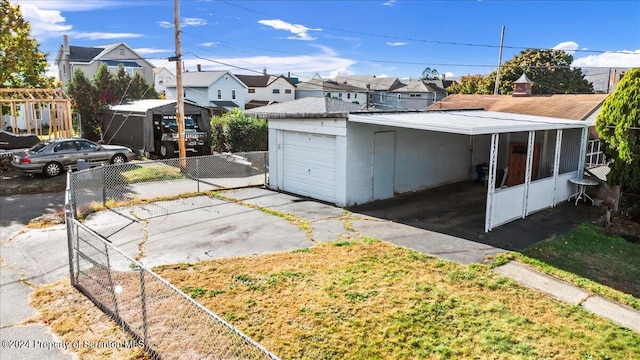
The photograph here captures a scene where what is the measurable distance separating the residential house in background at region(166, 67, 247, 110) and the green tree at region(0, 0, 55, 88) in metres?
23.3

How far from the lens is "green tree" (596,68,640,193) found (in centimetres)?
1194

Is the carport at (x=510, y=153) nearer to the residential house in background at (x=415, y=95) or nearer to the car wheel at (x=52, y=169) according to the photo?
the car wheel at (x=52, y=169)

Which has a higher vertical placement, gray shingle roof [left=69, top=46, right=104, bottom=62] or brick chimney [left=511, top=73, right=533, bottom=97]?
gray shingle roof [left=69, top=46, right=104, bottom=62]

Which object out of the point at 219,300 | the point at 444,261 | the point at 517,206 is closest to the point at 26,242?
the point at 219,300

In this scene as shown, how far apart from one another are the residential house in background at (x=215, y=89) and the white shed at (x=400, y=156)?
32.7 metres

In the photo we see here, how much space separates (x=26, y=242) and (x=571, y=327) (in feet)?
35.1

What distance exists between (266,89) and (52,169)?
130 feet

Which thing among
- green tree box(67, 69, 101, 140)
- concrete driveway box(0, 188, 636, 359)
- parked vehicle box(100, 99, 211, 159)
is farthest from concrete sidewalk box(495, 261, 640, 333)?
green tree box(67, 69, 101, 140)

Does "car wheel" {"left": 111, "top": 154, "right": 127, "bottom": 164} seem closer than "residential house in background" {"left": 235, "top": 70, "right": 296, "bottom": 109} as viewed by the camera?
Yes

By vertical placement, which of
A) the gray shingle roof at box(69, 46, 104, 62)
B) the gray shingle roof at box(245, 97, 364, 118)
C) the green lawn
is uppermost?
the gray shingle roof at box(69, 46, 104, 62)

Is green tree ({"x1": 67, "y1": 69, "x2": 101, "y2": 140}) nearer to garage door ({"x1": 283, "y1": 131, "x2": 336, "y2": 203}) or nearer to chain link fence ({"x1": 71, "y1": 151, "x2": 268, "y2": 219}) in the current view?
chain link fence ({"x1": 71, "y1": 151, "x2": 268, "y2": 219})

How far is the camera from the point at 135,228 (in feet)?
34.5

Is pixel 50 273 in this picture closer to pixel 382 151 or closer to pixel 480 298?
pixel 480 298

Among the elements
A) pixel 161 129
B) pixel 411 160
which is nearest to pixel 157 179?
pixel 161 129
